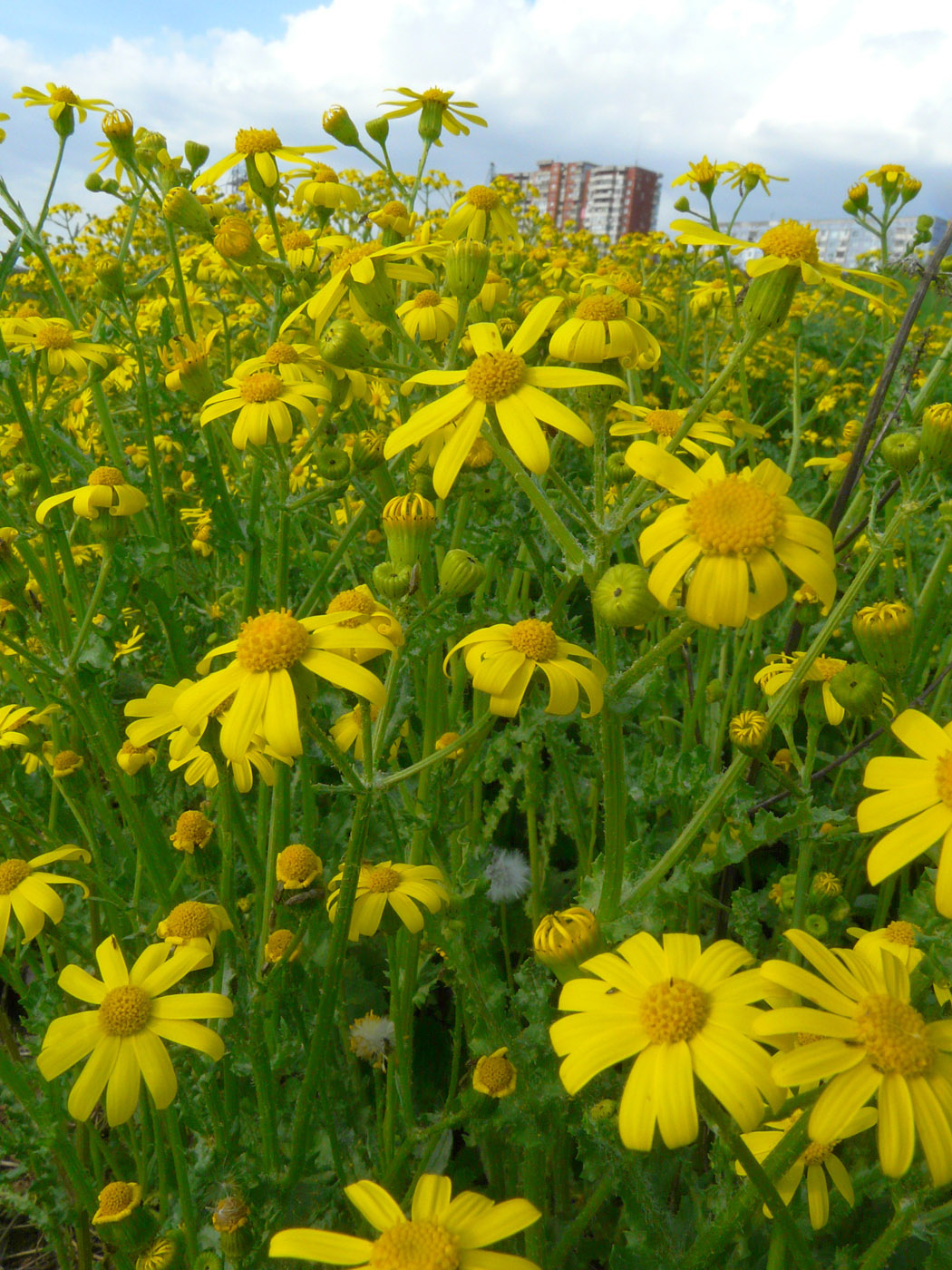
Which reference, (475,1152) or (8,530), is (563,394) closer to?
(8,530)

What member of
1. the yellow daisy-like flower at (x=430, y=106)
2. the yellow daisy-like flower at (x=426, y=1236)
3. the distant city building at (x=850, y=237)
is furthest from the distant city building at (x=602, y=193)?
the yellow daisy-like flower at (x=426, y=1236)

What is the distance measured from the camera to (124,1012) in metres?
1.32

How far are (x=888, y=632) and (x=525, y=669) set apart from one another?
2.09 feet

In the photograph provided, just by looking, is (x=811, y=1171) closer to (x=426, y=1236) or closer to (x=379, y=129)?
(x=426, y=1236)

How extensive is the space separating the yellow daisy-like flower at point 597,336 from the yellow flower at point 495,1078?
1.28m

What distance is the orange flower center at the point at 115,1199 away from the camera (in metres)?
1.50

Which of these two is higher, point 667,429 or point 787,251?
point 787,251

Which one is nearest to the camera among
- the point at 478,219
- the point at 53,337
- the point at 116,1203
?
the point at 116,1203

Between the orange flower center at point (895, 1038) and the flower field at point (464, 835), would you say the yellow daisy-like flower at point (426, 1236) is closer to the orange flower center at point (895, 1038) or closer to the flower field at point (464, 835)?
the flower field at point (464, 835)

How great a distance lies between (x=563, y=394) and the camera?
2547mm

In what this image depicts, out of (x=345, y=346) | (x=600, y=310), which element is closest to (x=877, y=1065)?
(x=600, y=310)

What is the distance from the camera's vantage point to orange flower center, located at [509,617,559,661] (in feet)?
4.32

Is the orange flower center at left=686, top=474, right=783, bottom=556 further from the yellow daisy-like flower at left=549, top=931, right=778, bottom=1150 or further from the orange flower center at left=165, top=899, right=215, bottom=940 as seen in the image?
the orange flower center at left=165, top=899, right=215, bottom=940

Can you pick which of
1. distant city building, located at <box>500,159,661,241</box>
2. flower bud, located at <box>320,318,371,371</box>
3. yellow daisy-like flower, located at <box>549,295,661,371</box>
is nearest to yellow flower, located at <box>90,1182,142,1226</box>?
flower bud, located at <box>320,318,371,371</box>
